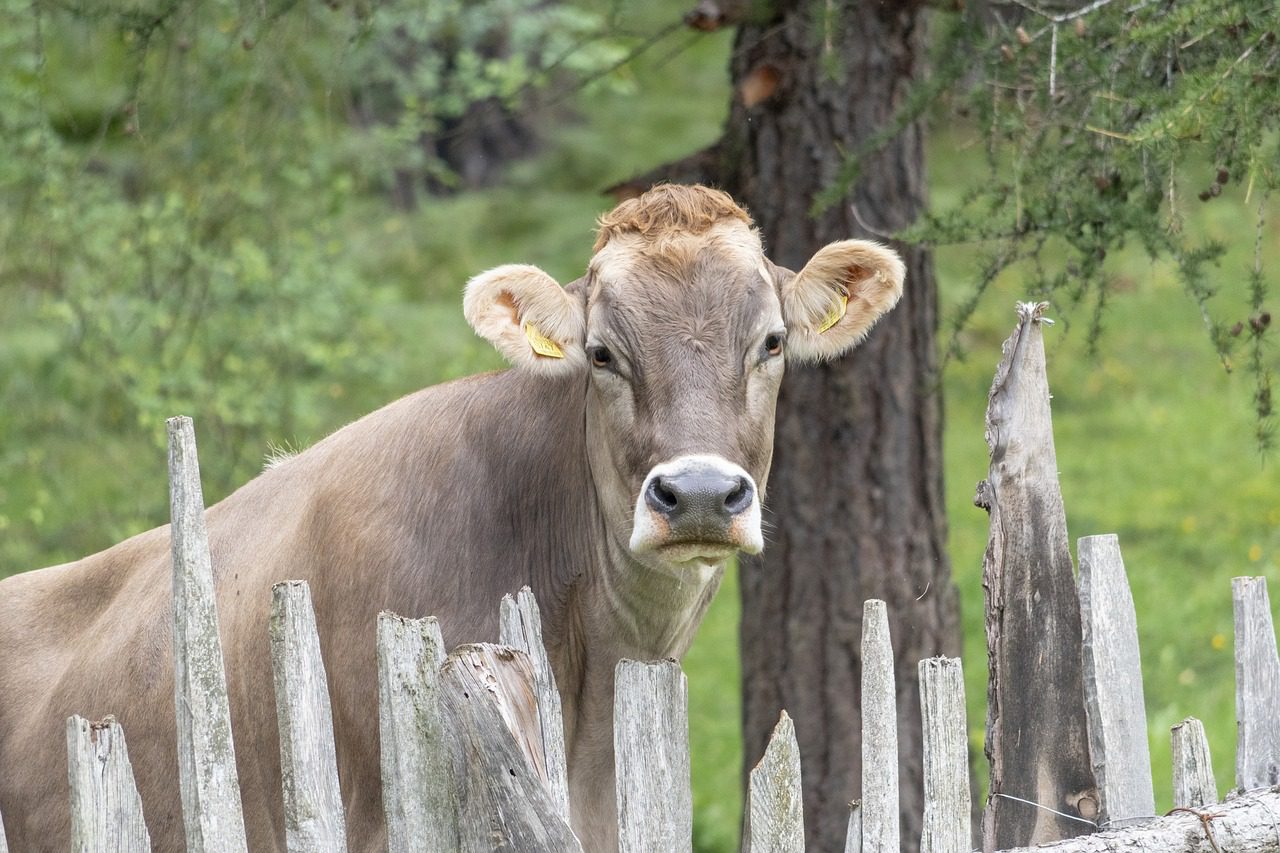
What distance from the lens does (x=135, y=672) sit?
175 inches

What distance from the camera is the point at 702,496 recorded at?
136 inches

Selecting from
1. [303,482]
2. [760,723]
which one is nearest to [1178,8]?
[303,482]

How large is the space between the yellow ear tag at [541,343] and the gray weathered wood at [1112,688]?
1567 millimetres

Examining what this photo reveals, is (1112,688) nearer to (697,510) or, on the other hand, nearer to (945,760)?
(945,760)

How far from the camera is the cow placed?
150 inches

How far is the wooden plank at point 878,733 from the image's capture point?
2.84 meters

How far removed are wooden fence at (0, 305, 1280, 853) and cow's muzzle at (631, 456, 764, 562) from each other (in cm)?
58

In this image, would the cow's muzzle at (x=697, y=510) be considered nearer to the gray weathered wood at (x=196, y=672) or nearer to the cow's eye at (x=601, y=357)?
the cow's eye at (x=601, y=357)

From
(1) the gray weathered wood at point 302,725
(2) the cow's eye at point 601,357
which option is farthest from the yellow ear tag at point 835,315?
(1) the gray weathered wood at point 302,725

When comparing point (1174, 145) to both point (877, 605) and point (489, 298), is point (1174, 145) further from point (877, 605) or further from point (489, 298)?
point (489, 298)

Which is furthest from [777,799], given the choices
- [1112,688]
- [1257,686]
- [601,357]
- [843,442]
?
[843,442]

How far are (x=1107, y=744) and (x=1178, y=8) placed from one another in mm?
1852

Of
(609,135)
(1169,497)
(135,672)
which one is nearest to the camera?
(135,672)

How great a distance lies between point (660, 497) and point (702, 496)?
0.12 metres
